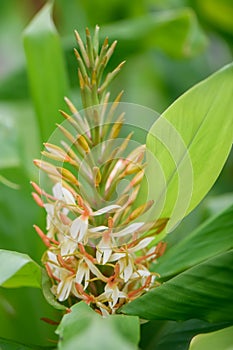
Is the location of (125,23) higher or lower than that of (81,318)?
higher

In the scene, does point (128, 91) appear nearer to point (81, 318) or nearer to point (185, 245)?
point (185, 245)

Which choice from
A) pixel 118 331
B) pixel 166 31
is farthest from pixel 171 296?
pixel 166 31

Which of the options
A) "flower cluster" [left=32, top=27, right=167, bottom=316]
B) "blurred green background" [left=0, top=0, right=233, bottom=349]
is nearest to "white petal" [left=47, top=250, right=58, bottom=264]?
"flower cluster" [left=32, top=27, right=167, bottom=316]

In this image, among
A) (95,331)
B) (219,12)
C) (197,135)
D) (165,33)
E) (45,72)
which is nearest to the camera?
(95,331)

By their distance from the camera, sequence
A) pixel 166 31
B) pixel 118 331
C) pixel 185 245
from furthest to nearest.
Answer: pixel 166 31 < pixel 185 245 < pixel 118 331

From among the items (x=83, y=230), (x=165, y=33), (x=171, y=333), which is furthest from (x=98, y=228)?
(x=165, y=33)

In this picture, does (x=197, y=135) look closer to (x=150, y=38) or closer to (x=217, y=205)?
(x=217, y=205)
